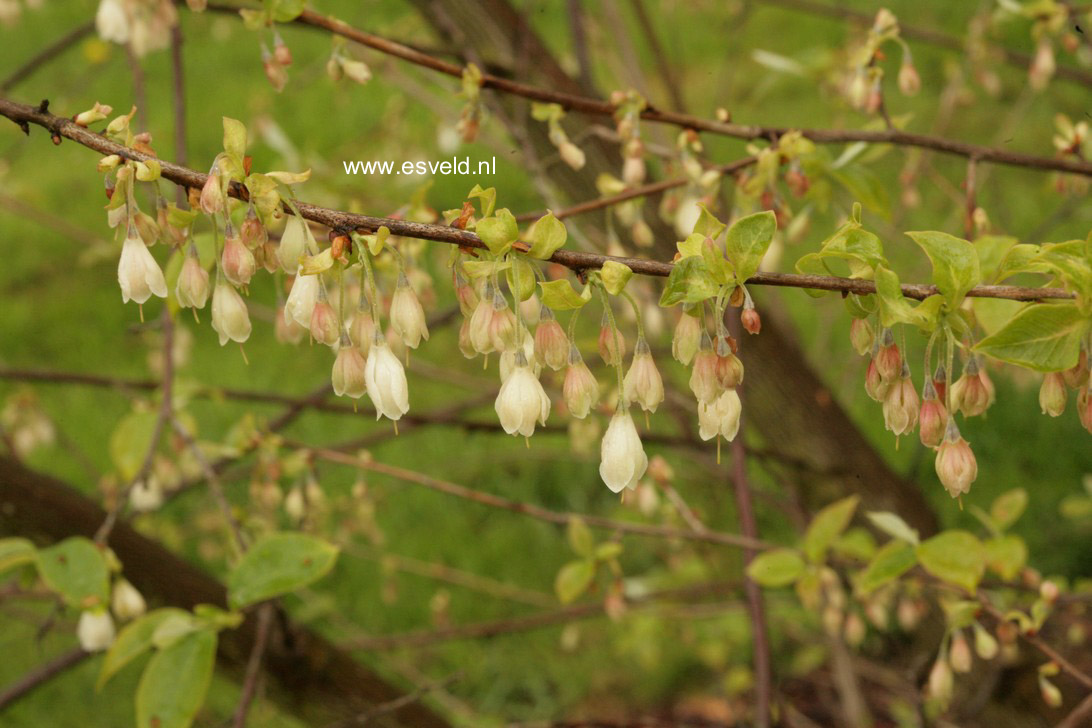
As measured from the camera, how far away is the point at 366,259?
36.7 inches

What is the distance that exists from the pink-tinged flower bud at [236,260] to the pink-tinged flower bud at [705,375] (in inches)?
17.0

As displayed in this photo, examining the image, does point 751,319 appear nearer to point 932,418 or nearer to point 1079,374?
point 932,418

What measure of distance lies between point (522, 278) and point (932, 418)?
0.42 metres

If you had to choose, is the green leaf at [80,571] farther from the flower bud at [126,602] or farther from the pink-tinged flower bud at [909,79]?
the pink-tinged flower bud at [909,79]

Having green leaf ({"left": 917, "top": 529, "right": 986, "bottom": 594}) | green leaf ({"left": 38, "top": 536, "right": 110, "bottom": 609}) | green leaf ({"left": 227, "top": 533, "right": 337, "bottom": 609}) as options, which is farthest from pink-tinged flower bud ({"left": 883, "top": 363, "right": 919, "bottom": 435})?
green leaf ({"left": 38, "top": 536, "right": 110, "bottom": 609})

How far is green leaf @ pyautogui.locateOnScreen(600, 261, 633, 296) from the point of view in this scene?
908 mm

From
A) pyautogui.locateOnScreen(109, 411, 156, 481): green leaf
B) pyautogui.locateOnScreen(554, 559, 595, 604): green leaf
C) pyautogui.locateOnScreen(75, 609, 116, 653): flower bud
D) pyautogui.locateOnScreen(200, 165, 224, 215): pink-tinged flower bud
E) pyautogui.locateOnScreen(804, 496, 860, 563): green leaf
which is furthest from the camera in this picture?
pyautogui.locateOnScreen(109, 411, 156, 481): green leaf

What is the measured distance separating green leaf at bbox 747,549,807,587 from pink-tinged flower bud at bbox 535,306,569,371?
85 centimetres

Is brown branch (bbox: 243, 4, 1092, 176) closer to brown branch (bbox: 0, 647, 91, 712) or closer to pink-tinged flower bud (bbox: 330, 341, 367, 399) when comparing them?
pink-tinged flower bud (bbox: 330, 341, 367, 399)

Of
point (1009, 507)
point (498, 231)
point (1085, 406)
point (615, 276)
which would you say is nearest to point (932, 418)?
point (1085, 406)

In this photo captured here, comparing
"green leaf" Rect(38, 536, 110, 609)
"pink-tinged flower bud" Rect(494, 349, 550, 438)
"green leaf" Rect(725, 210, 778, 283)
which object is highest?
"green leaf" Rect(725, 210, 778, 283)

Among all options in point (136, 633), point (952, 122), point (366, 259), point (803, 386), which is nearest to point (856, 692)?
point (803, 386)

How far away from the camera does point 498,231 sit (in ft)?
2.99

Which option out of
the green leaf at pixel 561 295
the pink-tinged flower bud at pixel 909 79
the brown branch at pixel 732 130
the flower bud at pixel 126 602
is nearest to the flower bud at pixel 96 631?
the flower bud at pixel 126 602
